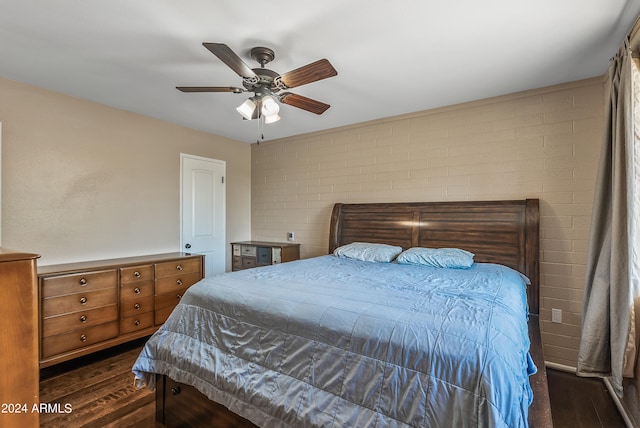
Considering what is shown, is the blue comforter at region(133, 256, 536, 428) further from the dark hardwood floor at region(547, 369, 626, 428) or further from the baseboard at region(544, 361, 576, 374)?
the baseboard at region(544, 361, 576, 374)

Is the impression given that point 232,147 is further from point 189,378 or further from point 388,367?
point 388,367

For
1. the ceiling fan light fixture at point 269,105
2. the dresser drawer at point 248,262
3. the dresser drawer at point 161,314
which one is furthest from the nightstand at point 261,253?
the ceiling fan light fixture at point 269,105

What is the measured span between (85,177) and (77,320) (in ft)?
4.71

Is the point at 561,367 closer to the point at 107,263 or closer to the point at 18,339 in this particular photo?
the point at 18,339

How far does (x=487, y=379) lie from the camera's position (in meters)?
1.03

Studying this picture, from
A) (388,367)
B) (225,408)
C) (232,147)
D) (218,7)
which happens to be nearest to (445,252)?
(388,367)

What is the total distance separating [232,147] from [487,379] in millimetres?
4481

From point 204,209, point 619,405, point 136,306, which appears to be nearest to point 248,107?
point 136,306

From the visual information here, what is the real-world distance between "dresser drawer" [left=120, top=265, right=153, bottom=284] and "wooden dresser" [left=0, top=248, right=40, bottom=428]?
7.01 feet

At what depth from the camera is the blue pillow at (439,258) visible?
8.63 ft

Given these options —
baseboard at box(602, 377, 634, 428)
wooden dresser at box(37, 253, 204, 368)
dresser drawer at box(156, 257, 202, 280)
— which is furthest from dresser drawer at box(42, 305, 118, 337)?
baseboard at box(602, 377, 634, 428)

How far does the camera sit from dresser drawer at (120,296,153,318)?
2945 mm

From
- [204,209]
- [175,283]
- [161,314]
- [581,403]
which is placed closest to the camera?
[581,403]

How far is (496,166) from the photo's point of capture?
3.03 metres
